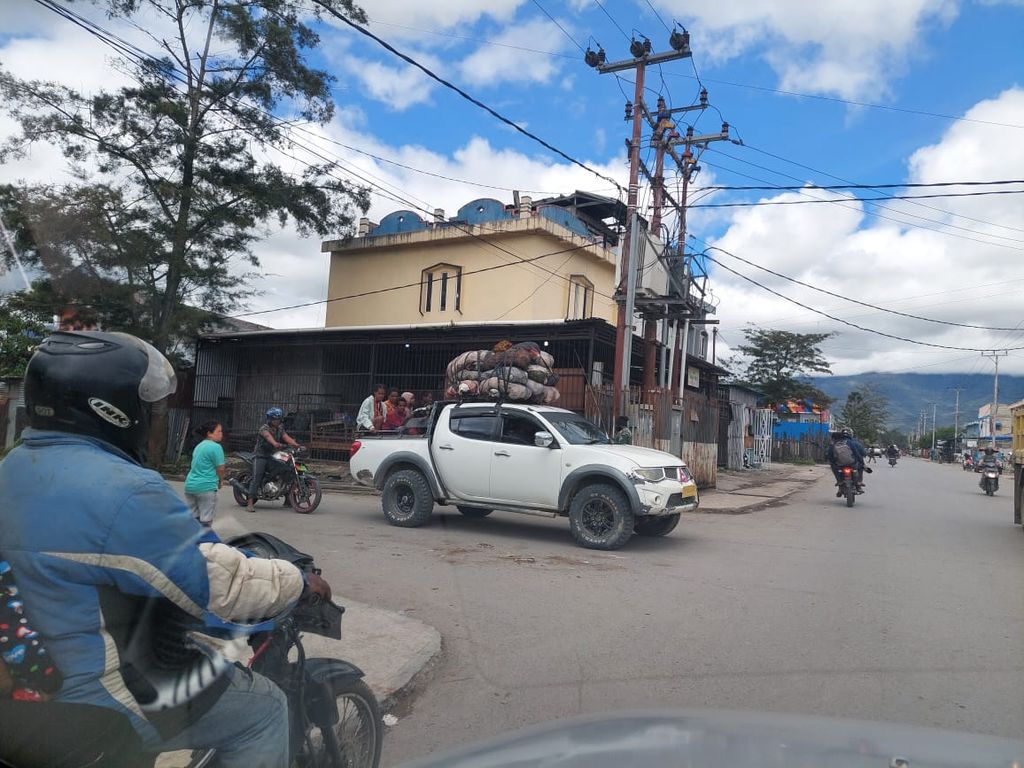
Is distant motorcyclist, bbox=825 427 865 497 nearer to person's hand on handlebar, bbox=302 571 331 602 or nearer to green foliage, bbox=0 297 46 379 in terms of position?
person's hand on handlebar, bbox=302 571 331 602

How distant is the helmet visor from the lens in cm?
224

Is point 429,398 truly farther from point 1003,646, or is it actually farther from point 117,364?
point 117,364

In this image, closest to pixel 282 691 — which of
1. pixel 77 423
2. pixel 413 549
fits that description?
pixel 77 423

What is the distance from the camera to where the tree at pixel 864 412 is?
3083 inches

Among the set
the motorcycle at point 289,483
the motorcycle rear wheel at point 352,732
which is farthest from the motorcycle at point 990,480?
the motorcycle rear wheel at point 352,732

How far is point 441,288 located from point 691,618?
21023 mm

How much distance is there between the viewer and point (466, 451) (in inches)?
416

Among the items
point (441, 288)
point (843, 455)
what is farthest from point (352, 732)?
point (441, 288)

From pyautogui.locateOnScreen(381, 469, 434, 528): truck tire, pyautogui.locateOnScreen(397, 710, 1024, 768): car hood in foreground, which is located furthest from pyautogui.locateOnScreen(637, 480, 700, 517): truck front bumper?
pyautogui.locateOnScreen(397, 710, 1024, 768): car hood in foreground

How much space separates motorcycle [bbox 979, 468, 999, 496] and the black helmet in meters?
24.1

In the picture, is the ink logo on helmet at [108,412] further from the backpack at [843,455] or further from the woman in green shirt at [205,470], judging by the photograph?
the backpack at [843,455]

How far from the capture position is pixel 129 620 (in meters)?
2.02

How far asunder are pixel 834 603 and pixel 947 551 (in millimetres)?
4477

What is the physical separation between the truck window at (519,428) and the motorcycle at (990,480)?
17154 mm
